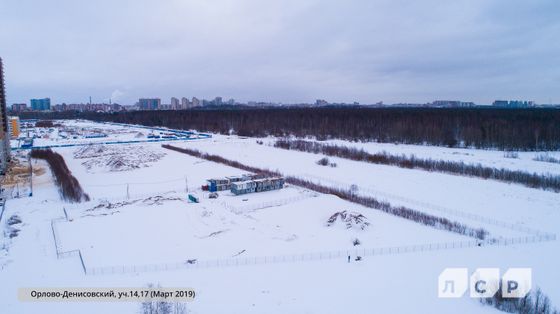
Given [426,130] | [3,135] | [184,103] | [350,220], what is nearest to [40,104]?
[184,103]

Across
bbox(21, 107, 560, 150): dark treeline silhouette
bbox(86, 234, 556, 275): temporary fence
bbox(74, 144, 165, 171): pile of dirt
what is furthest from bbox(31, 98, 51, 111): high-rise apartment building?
bbox(86, 234, 556, 275): temporary fence

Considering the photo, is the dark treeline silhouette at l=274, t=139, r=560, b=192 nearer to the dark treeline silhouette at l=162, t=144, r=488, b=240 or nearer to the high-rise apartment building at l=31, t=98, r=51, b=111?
the dark treeline silhouette at l=162, t=144, r=488, b=240

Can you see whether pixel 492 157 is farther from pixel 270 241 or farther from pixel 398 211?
pixel 270 241

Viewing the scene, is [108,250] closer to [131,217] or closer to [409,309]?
[131,217]

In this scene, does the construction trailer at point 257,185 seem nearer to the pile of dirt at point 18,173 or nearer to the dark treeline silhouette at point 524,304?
the dark treeline silhouette at point 524,304

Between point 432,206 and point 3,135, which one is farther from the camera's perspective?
point 3,135

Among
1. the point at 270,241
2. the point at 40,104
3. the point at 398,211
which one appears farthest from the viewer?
the point at 40,104

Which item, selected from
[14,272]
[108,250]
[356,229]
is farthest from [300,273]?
[14,272]
